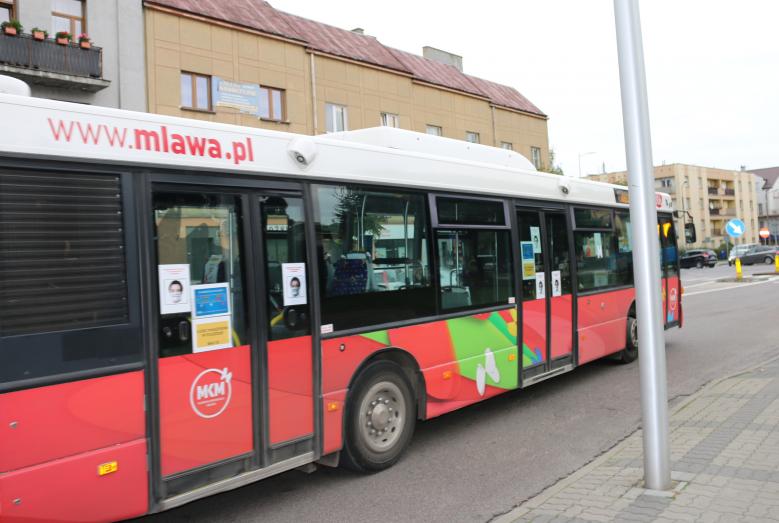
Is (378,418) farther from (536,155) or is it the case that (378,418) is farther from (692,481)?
(536,155)

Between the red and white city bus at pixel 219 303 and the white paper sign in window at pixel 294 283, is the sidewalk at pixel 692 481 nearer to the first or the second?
the red and white city bus at pixel 219 303

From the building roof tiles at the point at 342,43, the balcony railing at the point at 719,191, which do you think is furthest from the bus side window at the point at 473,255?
the balcony railing at the point at 719,191

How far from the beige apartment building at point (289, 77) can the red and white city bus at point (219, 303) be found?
51.9 ft

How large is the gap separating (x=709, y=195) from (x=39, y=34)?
96341 mm

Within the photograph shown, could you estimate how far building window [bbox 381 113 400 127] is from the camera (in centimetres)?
2691

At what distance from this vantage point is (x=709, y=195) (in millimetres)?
94875

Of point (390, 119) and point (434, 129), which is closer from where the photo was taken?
point (390, 119)

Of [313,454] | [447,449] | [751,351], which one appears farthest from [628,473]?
[751,351]

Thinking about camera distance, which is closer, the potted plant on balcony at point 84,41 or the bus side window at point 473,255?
the bus side window at point 473,255

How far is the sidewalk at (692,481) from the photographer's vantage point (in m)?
3.91

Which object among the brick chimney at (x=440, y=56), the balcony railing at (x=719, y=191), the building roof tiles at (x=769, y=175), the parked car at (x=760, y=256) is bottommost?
the parked car at (x=760, y=256)

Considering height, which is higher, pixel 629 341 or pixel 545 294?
pixel 545 294

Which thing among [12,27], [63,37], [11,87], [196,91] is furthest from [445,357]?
[196,91]

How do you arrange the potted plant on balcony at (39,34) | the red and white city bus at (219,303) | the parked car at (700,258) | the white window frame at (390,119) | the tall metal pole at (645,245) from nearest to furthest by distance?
the red and white city bus at (219,303), the tall metal pole at (645,245), the potted plant on balcony at (39,34), the white window frame at (390,119), the parked car at (700,258)
